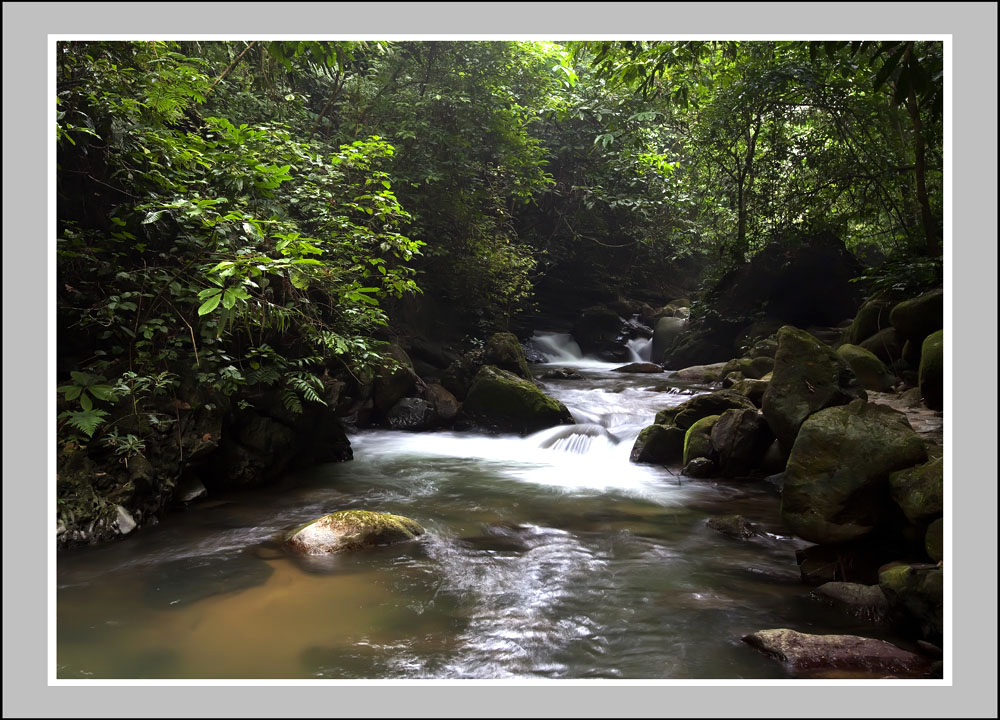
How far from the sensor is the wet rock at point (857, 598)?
338 centimetres

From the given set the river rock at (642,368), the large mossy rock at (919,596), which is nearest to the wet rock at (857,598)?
the large mossy rock at (919,596)

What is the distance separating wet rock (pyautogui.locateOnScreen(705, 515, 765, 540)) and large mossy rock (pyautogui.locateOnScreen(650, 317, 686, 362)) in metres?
11.4

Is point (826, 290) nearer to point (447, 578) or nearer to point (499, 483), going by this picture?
point (499, 483)

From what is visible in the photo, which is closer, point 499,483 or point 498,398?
point 499,483

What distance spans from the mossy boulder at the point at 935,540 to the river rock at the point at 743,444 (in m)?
3.31

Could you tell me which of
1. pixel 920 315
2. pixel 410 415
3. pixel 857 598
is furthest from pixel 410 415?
pixel 857 598

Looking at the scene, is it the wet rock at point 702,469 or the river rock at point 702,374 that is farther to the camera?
the river rock at point 702,374

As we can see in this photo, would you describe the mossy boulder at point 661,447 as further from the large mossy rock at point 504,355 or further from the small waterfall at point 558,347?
the small waterfall at point 558,347

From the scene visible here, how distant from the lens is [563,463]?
26.4 feet

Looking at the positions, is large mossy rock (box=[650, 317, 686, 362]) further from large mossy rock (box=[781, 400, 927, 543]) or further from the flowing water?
large mossy rock (box=[781, 400, 927, 543])

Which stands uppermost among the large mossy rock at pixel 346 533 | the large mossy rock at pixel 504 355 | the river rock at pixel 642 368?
the large mossy rock at pixel 504 355

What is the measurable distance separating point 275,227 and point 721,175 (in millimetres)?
12441

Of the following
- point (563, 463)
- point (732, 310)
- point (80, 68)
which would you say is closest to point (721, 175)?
point (732, 310)

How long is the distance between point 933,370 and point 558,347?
476 inches
